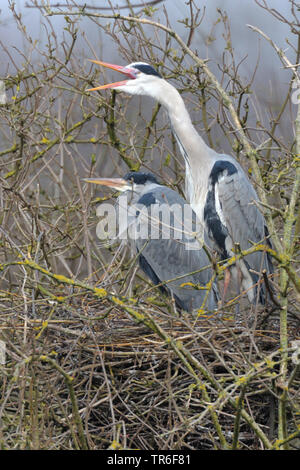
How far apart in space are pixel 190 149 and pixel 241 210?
48cm

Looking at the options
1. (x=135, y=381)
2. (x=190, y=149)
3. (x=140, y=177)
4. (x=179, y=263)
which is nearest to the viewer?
(x=135, y=381)

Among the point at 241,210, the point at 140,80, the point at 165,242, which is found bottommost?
the point at 165,242

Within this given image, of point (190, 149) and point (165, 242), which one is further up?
point (190, 149)

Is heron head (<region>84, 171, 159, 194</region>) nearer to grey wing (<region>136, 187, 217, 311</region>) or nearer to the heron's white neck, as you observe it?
grey wing (<region>136, 187, 217, 311</region>)

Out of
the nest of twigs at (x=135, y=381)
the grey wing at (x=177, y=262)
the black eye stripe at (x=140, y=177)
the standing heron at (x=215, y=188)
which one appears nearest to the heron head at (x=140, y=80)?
the standing heron at (x=215, y=188)

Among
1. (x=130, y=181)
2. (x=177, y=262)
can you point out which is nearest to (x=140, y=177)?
(x=130, y=181)

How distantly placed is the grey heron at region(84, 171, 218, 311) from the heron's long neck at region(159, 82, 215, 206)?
26 cm

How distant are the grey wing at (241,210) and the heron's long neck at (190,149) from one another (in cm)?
17

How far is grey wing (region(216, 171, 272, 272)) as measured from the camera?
4320mm

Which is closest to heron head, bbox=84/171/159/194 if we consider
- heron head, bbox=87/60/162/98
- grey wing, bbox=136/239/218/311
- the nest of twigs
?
grey wing, bbox=136/239/218/311

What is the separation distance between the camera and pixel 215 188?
175 inches

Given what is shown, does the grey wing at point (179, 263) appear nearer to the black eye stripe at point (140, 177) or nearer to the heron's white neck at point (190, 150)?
the black eye stripe at point (140, 177)

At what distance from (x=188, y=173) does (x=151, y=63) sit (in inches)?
25.9

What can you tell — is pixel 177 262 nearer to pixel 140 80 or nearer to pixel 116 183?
pixel 116 183
